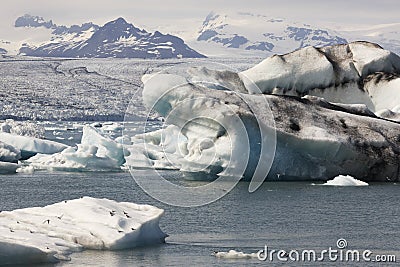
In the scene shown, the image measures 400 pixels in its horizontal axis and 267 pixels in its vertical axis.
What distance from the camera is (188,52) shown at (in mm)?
162625

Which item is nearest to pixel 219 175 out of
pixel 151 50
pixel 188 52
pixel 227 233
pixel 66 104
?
pixel 227 233

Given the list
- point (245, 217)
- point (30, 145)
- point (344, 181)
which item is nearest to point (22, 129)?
point (30, 145)

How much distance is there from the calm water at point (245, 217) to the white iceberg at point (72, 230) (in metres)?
0.19

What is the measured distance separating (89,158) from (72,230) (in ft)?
47.9

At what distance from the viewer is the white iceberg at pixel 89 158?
27.2m

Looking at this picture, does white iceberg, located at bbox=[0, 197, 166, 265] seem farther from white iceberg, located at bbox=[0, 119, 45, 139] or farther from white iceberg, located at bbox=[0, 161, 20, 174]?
white iceberg, located at bbox=[0, 119, 45, 139]

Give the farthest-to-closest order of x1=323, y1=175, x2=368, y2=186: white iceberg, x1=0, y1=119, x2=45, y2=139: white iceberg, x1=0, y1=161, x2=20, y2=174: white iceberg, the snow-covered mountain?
the snow-covered mountain → x1=0, y1=119, x2=45, y2=139: white iceberg → x1=0, y1=161, x2=20, y2=174: white iceberg → x1=323, y1=175, x2=368, y2=186: white iceberg

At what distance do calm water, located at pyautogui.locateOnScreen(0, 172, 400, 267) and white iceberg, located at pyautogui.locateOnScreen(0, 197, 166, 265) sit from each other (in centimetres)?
19

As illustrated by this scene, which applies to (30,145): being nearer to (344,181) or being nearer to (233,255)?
(344,181)

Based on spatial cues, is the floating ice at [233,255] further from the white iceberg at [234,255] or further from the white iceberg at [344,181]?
the white iceberg at [344,181]

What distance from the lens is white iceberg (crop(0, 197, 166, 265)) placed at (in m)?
11.8

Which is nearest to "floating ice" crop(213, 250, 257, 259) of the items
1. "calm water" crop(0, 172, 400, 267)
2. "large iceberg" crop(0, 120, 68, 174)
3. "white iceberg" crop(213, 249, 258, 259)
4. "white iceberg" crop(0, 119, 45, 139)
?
"white iceberg" crop(213, 249, 258, 259)

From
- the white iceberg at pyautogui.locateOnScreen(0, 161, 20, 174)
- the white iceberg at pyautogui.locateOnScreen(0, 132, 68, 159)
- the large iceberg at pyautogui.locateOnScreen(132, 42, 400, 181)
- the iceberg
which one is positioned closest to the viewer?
the large iceberg at pyautogui.locateOnScreen(132, 42, 400, 181)

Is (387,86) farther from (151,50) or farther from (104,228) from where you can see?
(151,50)
